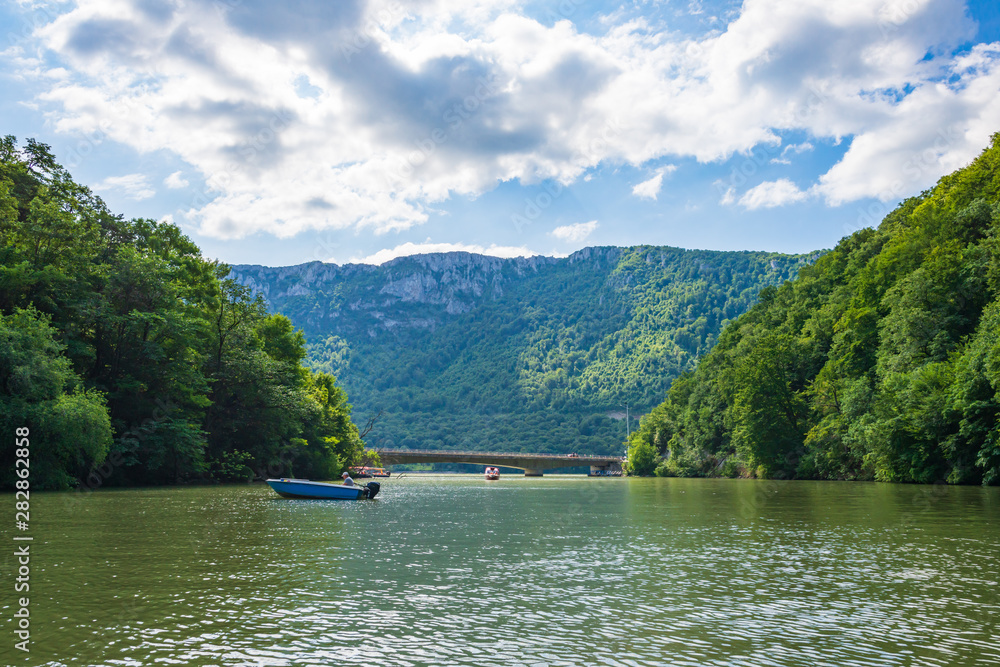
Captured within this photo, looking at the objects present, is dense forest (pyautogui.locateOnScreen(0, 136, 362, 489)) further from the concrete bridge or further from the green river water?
the concrete bridge

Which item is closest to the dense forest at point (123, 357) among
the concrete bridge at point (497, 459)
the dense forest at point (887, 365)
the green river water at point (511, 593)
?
the green river water at point (511, 593)

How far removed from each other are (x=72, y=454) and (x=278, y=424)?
2659 cm

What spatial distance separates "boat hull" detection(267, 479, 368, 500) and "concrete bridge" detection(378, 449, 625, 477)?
9309 centimetres

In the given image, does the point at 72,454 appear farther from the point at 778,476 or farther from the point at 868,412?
the point at 778,476

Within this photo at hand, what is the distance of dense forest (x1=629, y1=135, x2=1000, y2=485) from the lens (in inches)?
1861

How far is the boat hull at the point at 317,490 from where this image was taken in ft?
152

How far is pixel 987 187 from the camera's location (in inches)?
2244

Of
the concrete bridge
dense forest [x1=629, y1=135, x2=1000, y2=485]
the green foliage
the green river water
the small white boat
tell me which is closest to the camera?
the green river water

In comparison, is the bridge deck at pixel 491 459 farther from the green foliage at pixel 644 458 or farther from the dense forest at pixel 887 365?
the dense forest at pixel 887 365

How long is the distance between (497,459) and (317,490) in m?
100

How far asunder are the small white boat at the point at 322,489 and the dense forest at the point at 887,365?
35673 millimetres

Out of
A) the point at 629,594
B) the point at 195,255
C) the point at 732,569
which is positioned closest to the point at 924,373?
the point at 732,569

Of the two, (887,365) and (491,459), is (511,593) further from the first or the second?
(491,459)

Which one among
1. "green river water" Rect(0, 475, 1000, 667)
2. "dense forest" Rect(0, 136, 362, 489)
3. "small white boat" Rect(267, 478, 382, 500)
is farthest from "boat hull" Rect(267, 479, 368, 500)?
"green river water" Rect(0, 475, 1000, 667)
